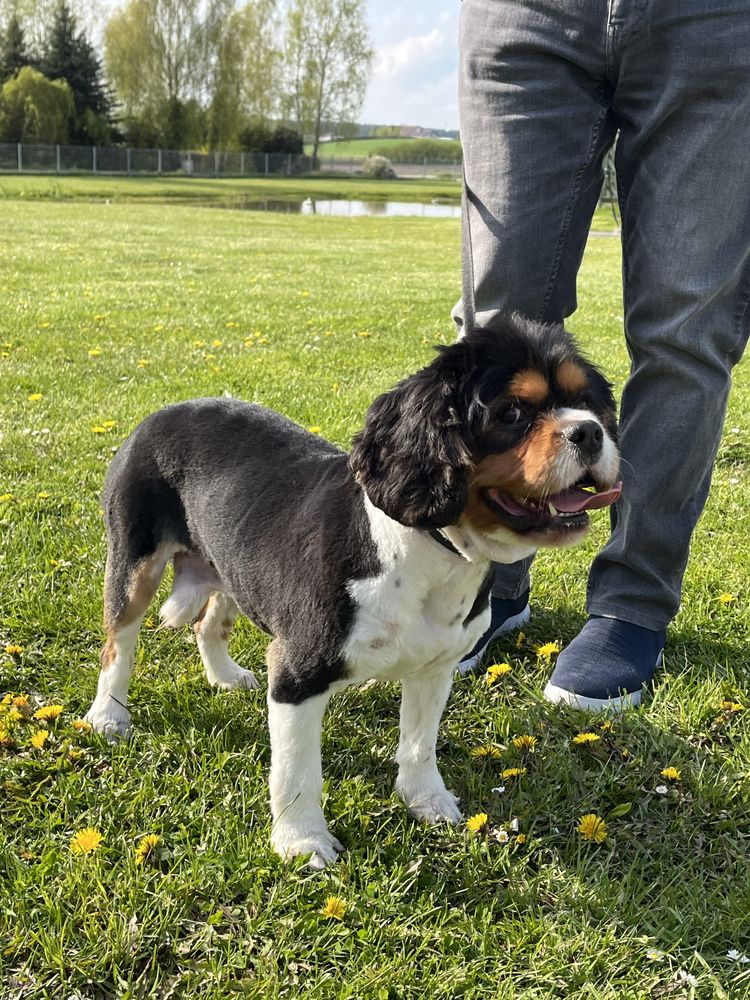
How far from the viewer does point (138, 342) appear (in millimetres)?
8562

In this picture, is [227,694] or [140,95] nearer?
[227,694]

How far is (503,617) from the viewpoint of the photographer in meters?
3.82

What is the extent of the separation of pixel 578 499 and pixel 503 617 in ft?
5.07

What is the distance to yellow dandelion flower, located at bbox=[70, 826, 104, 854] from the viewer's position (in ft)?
8.05

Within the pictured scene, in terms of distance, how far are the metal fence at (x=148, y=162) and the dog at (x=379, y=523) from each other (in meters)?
57.8

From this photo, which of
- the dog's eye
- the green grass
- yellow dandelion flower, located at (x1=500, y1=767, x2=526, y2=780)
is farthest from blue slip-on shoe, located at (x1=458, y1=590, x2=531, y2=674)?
the green grass

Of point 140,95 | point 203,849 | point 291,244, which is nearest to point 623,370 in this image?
point 203,849

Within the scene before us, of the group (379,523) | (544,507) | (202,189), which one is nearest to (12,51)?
(202,189)

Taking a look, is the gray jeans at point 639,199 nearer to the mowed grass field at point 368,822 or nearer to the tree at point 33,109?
the mowed grass field at point 368,822

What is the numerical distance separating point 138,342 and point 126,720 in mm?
6117

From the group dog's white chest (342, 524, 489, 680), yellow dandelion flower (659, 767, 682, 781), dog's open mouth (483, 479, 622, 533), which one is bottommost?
yellow dandelion flower (659, 767, 682, 781)

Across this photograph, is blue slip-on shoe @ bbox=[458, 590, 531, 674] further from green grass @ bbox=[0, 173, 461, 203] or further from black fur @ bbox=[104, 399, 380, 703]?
green grass @ bbox=[0, 173, 461, 203]

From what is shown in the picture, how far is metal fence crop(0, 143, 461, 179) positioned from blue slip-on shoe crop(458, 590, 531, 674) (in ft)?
190

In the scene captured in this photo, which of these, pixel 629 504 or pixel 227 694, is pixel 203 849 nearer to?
pixel 227 694
